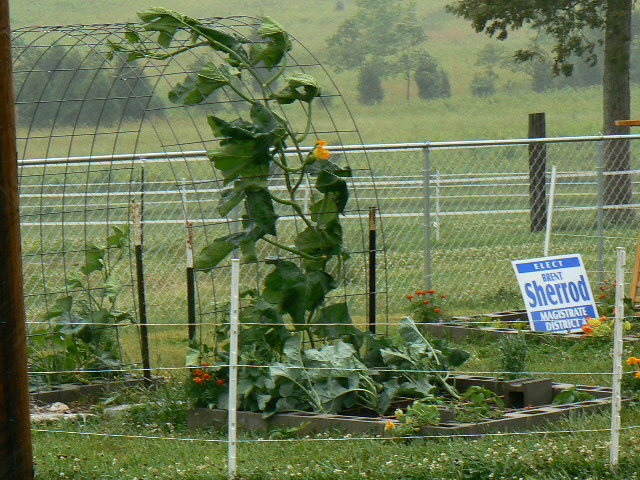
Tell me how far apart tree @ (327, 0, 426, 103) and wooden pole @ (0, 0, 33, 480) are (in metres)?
63.9

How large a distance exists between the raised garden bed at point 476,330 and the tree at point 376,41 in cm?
5864

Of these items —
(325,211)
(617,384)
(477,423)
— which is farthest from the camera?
(325,211)

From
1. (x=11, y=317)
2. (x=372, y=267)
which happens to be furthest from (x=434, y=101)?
(x=11, y=317)

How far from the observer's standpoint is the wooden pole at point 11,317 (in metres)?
5.43

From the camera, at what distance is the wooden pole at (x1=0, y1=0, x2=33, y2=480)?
5430 mm

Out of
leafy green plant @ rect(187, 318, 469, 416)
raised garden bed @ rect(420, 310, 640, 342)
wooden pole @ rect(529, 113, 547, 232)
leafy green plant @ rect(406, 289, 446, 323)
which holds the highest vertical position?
wooden pole @ rect(529, 113, 547, 232)

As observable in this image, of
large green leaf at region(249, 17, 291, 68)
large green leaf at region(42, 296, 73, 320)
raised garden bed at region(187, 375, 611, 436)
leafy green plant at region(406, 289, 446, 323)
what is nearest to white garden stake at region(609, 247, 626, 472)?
raised garden bed at region(187, 375, 611, 436)

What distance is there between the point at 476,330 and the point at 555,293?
3.00 ft

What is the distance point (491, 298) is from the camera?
12977mm

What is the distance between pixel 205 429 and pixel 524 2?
48.5 ft

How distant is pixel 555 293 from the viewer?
10.4m

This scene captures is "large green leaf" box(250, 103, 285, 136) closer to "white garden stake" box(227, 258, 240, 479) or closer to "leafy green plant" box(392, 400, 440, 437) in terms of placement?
"white garden stake" box(227, 258, 240, 479)

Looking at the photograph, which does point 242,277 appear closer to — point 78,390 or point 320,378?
point 78,390

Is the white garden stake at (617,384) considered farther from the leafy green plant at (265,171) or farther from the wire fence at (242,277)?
the leafy green plant at (265,171)
